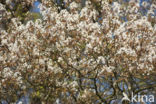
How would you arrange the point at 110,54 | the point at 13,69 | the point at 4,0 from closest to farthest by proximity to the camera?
the point at 110,54 < the point at 13,69 < the point at 4,0

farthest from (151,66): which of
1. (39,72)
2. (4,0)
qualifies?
(4,0)

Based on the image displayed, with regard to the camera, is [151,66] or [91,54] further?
[91,54]

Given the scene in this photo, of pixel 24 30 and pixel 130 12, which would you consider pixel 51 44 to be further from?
pixel 130 12

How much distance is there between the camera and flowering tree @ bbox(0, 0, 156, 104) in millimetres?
6469

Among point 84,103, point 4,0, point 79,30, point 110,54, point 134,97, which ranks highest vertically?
point 4,0

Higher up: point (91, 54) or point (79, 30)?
point (79, 30)

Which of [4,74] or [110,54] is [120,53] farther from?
[4,74]

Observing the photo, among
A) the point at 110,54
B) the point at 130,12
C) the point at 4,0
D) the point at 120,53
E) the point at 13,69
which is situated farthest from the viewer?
the point at 4,0

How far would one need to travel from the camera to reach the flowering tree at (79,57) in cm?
647

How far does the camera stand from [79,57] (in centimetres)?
756

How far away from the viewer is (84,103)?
7.74 metres

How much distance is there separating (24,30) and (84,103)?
3611 mm

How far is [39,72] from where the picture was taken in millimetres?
7680

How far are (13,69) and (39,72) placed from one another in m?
0.95
